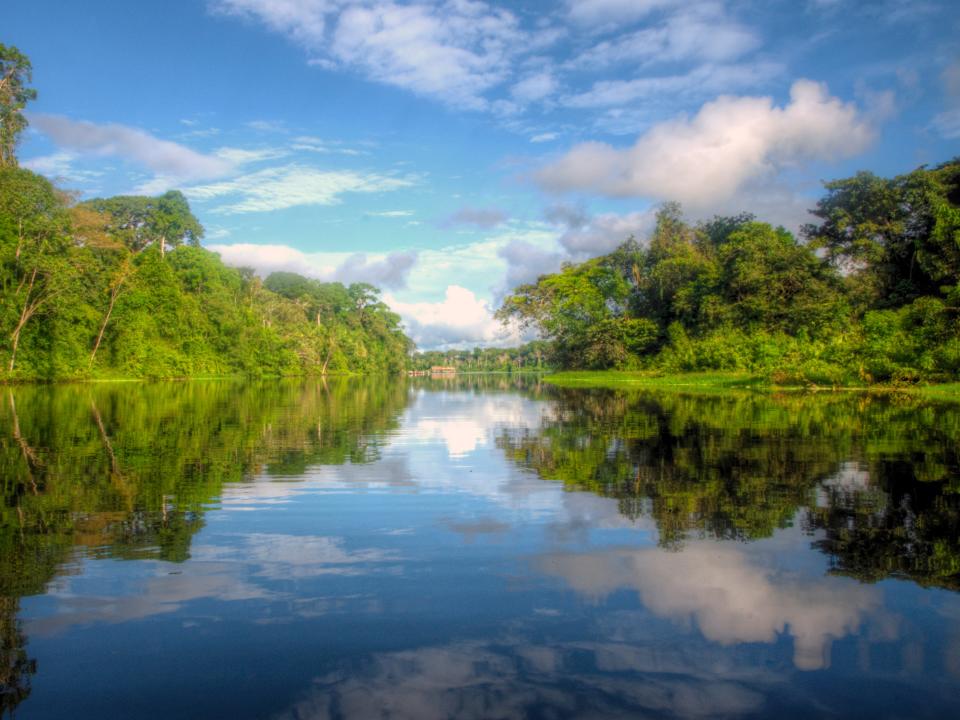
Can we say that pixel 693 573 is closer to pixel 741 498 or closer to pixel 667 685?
pixel 667 685

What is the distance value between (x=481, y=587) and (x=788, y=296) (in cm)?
4609

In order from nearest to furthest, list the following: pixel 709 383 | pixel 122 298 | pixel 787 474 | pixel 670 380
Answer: pixel 787 474 < pixel 709 383 < pixel 670 380 < pixel 122 298

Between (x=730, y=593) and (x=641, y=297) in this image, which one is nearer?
(x=730, y=593)

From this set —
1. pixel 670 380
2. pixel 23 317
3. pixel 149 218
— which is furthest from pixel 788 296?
pixel 149 218

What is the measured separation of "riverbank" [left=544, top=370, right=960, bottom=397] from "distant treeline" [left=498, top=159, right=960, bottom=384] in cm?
55

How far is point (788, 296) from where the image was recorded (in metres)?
45.7

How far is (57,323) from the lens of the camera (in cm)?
4753

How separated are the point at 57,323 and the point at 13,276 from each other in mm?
4993

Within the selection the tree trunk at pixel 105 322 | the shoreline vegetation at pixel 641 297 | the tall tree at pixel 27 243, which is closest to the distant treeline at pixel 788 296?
the shoreline vegetation at pixel 641 297

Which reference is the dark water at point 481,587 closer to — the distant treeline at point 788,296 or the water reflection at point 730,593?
the water reflection at point 730,593

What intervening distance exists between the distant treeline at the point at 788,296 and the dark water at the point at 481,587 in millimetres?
22204

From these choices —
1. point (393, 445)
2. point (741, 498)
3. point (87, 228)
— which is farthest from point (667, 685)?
point (87, 228)

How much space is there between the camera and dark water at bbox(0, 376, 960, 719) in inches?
151

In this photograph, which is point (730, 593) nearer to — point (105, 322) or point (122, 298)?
point (105, 322)
